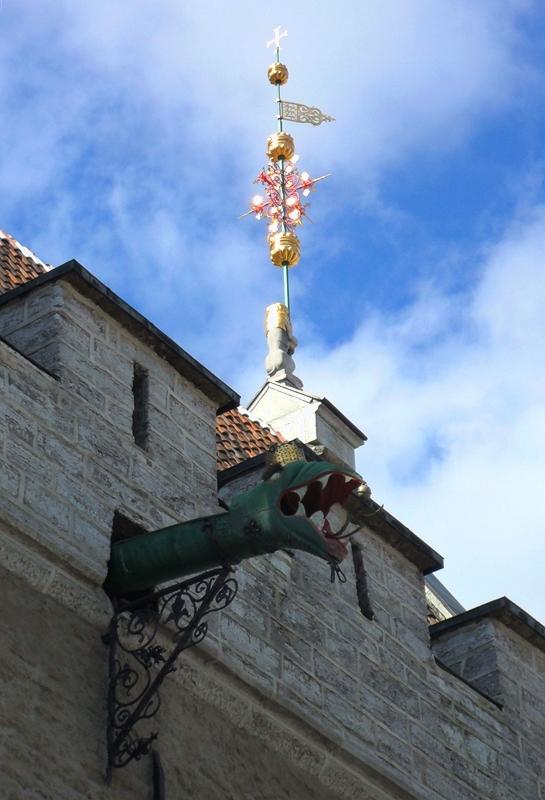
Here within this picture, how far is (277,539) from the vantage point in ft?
36.7

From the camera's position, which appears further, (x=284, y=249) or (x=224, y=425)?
(x=284, y=249)

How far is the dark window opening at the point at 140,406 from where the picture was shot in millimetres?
12680

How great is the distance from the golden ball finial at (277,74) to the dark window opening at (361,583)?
32.1 ft

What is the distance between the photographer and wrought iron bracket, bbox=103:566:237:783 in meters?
11.1

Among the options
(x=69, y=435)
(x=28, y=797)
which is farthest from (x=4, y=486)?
(x=28, y=797)

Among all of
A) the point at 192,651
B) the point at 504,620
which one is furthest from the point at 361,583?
the point at 192,651

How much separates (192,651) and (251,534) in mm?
1045

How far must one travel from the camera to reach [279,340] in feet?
66.5

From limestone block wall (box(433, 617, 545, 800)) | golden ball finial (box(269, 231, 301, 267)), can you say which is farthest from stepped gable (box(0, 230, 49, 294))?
golden ball finial (box(269, 231, 301, 267))

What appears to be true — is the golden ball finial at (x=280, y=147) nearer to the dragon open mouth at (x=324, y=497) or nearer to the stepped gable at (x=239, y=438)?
the stepped gable at (x=239, y=438)

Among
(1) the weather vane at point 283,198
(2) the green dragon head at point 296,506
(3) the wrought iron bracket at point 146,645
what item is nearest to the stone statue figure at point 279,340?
(1) the weather vane at point 283,198

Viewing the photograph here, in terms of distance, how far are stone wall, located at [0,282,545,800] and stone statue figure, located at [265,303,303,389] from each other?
17.3 feet

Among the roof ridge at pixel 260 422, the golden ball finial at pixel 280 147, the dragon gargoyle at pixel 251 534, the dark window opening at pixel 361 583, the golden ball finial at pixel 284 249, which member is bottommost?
the dragon gargoyle at pixel 251 534

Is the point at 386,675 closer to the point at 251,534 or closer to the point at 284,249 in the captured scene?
the point at 251,534
